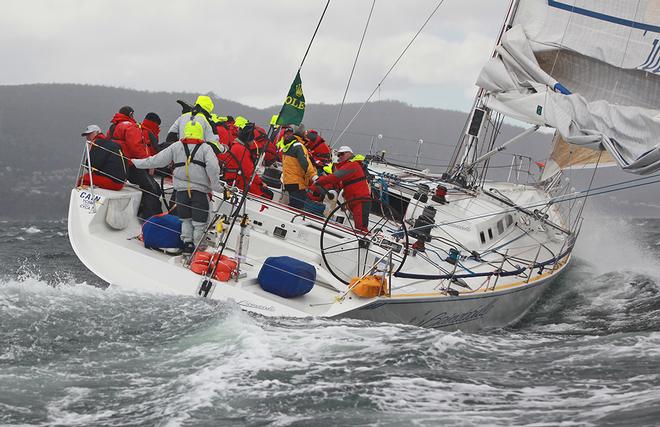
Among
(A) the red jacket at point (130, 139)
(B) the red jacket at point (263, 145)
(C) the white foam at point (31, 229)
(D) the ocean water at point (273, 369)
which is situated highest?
(B) the red jacket at point (263, 145)

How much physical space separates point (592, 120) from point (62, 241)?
24.0 feet

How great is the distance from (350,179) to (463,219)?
1.71m

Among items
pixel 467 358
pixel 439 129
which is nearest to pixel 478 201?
pixel 467 358

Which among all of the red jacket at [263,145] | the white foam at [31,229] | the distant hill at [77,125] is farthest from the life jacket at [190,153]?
the distant hill at [77,125]

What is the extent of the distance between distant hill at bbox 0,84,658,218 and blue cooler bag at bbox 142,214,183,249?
14297 mm

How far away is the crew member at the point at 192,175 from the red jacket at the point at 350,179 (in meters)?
1.37

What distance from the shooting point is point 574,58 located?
968 cm

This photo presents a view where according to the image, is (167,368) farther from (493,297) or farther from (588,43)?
(588,43)

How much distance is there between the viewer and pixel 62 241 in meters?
10.8

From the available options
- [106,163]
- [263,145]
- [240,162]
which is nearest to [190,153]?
[106,163]

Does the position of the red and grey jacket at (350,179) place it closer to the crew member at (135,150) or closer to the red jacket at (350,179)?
the red jacket at (350,179)

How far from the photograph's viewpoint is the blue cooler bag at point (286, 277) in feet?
19.1

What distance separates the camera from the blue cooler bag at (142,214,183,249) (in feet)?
20.7

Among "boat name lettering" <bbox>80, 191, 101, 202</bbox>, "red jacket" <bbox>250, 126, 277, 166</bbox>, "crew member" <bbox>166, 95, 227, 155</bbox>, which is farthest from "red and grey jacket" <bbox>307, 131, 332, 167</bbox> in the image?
"boat name lettering" <bbox>80, 191, 101, 202</bbox>
